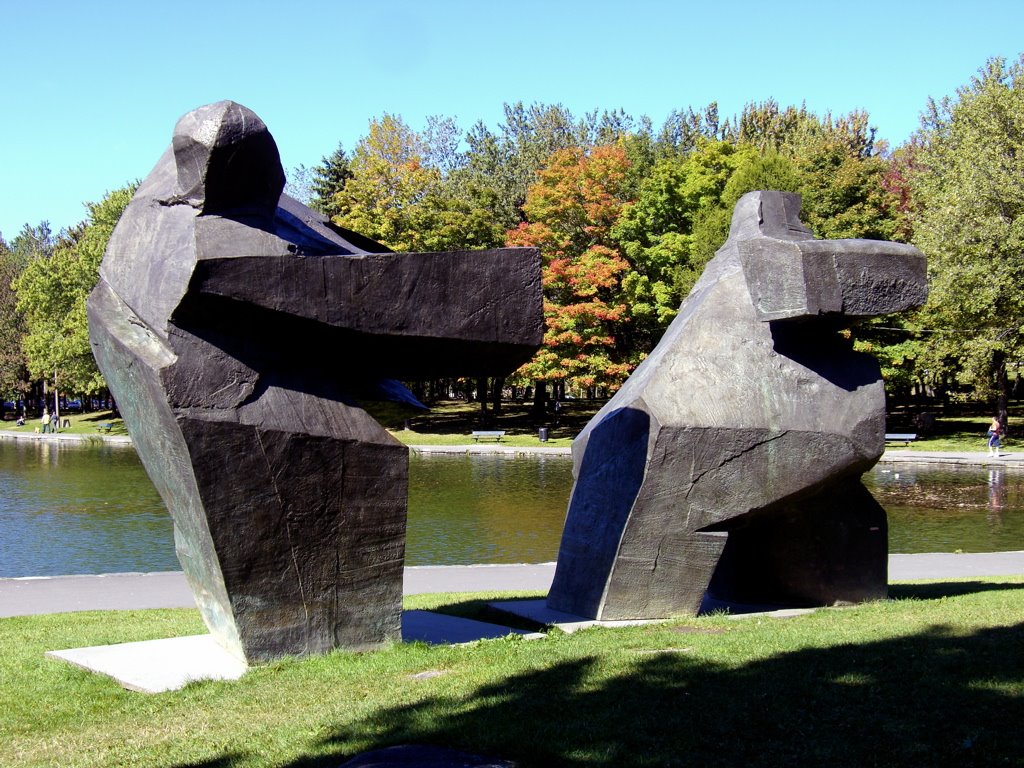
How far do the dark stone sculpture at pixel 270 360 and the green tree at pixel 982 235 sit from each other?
25871 millimetres

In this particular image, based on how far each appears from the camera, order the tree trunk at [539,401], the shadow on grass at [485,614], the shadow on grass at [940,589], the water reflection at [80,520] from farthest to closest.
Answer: the tree trunk at [539,401]
the water reflection at [80,520]
the shadow on grass at [940,589]
the shadow on grass at [485,614]

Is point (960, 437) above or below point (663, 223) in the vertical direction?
below

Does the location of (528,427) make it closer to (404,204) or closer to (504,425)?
(504,425)

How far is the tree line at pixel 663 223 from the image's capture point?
29.8 m

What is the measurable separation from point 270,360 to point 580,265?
28.9 meters

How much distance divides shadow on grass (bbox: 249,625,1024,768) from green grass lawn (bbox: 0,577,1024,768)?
1 centimetres

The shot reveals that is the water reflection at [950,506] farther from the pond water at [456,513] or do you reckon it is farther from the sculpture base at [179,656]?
the sculpture base at [179,656]

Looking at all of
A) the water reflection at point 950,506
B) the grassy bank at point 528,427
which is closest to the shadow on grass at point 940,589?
the water reflection at point 950,506

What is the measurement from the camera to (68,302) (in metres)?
48.6

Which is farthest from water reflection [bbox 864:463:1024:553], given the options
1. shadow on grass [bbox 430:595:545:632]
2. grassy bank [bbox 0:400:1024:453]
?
shadow on grass [bbox 430:595:545:632]

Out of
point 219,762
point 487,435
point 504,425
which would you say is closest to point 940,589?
point 219,762

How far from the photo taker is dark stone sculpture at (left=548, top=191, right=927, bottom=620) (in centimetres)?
811

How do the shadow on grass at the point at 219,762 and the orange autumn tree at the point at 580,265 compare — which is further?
the orange autumn tree at the point at 580,265

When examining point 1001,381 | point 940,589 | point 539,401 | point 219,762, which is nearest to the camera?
point 219,762
